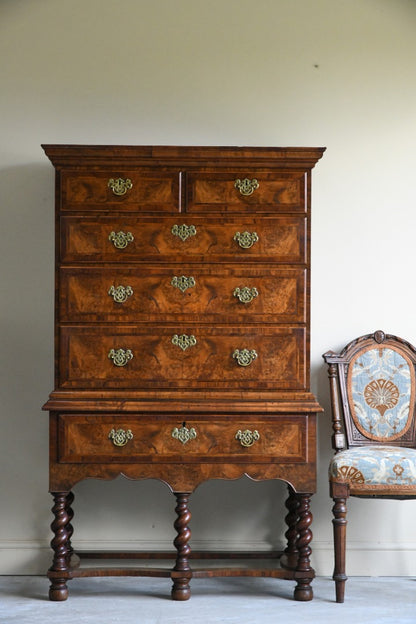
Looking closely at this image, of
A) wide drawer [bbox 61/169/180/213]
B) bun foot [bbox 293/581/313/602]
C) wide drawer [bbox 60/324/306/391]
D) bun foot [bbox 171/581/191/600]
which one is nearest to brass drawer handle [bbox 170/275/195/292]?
wide drawer [bbox 60/324/306/391]

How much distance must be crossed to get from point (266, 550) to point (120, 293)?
1636 millimetres

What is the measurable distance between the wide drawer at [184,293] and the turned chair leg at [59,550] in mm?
844

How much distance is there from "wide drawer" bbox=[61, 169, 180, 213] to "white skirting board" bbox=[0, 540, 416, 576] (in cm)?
180

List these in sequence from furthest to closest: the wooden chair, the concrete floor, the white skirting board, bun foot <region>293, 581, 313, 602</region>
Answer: the white skirting board, the wooden chair, bun foot <region>293, 581, 313, 602</region>, the concrete floor

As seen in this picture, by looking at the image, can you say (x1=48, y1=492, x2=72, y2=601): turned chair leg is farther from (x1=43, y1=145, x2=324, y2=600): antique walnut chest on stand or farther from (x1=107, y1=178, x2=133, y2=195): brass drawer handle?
(x1=107, y1=178, x2=133, y2=195): brass drawer handle

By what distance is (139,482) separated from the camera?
13.3ft

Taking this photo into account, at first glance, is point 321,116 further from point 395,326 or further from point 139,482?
point 139,482

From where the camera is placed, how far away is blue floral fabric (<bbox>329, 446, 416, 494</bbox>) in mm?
3367

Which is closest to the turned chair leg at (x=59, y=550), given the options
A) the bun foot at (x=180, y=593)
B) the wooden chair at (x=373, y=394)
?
the bun foot at (x=180, y=593)

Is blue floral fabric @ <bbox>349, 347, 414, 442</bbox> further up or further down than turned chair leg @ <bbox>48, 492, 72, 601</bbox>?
further up

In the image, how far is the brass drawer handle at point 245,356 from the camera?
11.3 feet

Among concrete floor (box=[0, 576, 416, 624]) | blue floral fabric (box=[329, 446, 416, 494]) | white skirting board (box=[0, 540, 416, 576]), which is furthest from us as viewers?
white skirting board (box=[0, 540, 416, 576])

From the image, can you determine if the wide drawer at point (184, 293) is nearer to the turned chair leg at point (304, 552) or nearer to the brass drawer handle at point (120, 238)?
the brass drawer handle at point (120, 238)

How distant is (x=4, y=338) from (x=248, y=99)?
73.0 inches
